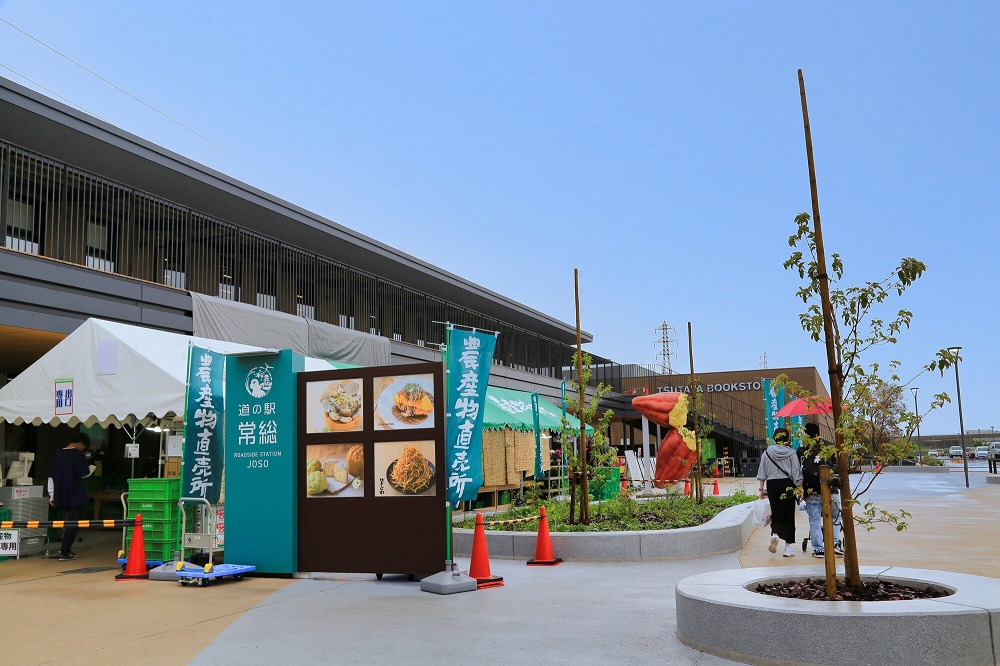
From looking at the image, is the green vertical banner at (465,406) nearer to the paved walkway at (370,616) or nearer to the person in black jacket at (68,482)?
the paved walkway at (370,616)

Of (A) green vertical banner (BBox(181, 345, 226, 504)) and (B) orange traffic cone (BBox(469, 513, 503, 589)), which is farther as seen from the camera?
(A) green vertical banner (BBox(181, 345, 226, 504))

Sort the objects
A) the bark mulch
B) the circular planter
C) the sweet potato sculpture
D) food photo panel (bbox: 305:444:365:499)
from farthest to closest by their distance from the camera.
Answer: the sweet potato sculpture → food photo panel (bbox: 305:444:365:499) → the bark mulch → the circular planter

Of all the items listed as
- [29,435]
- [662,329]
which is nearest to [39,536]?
[29,435]

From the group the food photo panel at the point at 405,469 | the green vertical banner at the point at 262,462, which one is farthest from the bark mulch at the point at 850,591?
the green vertical banner at the point at 262,462

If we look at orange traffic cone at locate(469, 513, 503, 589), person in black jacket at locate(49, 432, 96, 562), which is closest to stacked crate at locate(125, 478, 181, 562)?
person in black jacket at locate(49, 432, 96, 562)

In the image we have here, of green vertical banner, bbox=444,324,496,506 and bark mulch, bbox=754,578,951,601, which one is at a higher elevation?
green vertical banner, bbox=444,324,496,506

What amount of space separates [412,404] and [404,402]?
0.39 ft

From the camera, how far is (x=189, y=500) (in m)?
11.8

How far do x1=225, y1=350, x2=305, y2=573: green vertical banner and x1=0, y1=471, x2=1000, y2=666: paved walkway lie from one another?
0.55 metres

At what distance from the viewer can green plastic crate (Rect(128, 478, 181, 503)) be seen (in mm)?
12547

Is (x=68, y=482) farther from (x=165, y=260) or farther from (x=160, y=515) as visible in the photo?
(x=165, y=260)

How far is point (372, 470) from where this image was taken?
10.9 m

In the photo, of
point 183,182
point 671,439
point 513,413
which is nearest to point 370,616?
point 183,182

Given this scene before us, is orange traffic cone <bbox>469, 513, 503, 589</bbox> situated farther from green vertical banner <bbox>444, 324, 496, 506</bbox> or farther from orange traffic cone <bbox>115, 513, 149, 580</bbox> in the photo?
orange traffic cone <bbox>115, 513, 149, 580</bbox>
